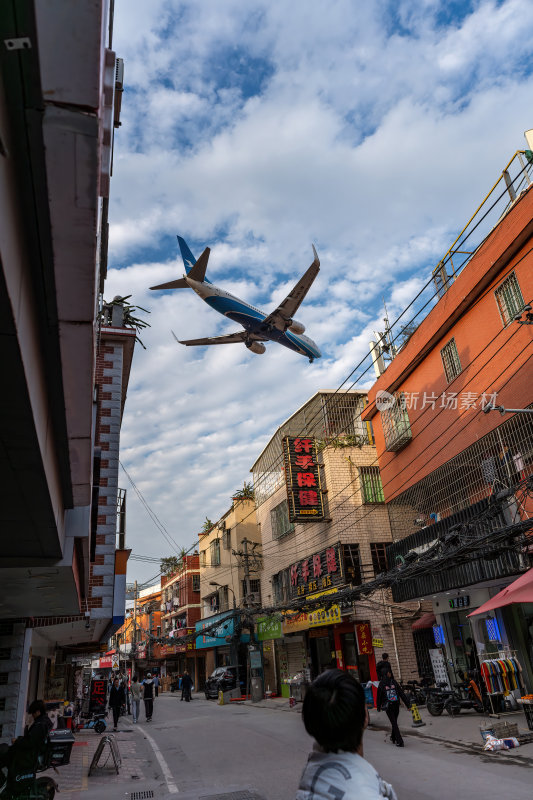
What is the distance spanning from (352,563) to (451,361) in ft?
38.0

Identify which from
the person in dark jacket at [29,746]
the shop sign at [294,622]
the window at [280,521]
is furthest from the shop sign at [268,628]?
the person in dark jacket at [29,746]

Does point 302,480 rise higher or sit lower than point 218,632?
higher

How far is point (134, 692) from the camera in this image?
23.4 meters

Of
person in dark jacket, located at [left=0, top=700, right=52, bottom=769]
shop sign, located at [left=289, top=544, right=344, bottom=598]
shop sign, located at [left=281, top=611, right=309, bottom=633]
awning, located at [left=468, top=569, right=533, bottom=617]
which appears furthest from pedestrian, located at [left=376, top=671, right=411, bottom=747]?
shop sign, located at [left=281, top=611, right=309, bottom=633]

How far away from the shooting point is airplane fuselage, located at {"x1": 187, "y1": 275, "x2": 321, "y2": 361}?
20.4 meters

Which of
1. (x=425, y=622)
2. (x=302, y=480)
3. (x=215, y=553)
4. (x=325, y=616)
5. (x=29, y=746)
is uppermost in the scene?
(x=215, y=553)

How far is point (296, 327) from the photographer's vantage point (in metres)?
21.8

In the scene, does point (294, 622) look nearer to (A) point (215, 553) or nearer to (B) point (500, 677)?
(B) point (500, 677)

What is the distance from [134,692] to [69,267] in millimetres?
24347

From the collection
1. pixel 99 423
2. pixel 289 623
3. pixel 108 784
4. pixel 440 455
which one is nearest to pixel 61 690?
pixel 289 623

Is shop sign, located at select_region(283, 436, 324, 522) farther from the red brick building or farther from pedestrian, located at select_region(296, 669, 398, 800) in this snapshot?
pedestrian, located at select_region(296, 669, 398, 800)

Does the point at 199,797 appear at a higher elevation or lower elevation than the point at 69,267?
lower

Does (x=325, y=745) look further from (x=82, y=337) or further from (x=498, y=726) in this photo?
(x=498, y=726)

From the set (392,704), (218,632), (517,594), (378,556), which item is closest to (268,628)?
(218,632)
